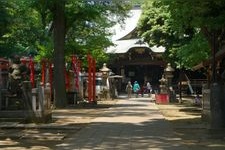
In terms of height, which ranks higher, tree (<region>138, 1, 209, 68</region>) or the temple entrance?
tree (<region>138, 1, 209, 68</region>)

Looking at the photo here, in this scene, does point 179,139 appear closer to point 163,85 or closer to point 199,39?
point 199,39

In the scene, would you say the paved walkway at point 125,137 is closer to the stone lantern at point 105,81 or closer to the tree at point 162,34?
the tree at point 162,34

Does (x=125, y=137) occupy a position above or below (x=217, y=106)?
below

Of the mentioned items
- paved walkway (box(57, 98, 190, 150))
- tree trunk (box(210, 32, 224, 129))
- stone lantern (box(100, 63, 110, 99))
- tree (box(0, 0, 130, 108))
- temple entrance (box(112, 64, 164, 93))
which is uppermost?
tree (box(0, 0, 130, 108))

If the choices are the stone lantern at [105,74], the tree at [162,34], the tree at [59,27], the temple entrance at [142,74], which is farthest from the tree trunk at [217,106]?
the temple entrance at [142,74]

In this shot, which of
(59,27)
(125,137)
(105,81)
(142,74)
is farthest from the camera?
(142,74)

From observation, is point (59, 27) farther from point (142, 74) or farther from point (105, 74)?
point (142, 74)

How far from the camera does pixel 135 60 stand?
65.2 meters

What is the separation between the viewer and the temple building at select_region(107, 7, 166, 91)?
63.9 m

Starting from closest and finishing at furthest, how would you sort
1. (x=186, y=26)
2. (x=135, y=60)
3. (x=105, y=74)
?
(x=186, y=26) → (x=105, y=74) → (x=135, y=60)

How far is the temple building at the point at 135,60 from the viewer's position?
63.9 meters

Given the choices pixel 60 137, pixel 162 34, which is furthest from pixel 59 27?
pixel 60 137

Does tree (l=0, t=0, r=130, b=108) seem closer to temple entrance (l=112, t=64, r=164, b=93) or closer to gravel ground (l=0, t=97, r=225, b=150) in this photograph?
gravel ground (l=0, t=97, r=225, b=150)

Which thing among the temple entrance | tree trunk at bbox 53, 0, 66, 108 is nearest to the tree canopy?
tree trunk at bbox 53, 0, 66, 108
